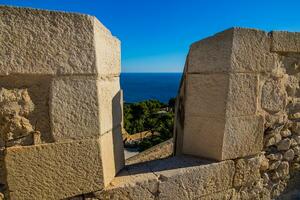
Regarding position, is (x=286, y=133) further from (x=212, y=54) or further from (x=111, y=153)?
(x=111, y=153)

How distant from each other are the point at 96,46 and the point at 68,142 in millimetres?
712

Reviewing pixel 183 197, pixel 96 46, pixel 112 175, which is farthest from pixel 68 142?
pixel 183 197

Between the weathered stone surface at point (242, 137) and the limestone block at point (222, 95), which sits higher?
the limestone block at point (222, 95)

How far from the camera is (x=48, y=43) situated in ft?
5.29

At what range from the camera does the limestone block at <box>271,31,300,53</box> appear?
2.42 m

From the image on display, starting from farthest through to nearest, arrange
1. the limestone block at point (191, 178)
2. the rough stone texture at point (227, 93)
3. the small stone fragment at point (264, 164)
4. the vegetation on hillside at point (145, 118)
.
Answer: the vegetation on hillside at point (145, 118) → the small stone fragment at point (264, 164) → the rough stone texture at point (227, 93) → the limestone block at point (191, 178)

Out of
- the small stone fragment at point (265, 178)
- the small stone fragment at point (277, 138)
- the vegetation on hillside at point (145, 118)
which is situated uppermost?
the small stone fragment at point (277, 138)

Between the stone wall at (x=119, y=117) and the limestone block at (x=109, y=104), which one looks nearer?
the stone wall at (x=119, y=117)

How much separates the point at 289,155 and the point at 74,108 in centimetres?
236

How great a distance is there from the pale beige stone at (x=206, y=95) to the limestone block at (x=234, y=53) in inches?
3.1

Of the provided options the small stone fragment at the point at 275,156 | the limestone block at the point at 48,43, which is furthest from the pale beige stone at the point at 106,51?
the small stone fragment at the point at 275,156

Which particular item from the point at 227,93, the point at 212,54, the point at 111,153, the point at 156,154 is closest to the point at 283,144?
the point at 227,93

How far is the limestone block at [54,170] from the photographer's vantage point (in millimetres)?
1648

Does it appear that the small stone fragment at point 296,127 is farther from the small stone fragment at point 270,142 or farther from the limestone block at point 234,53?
the limestone block at point 234,53
